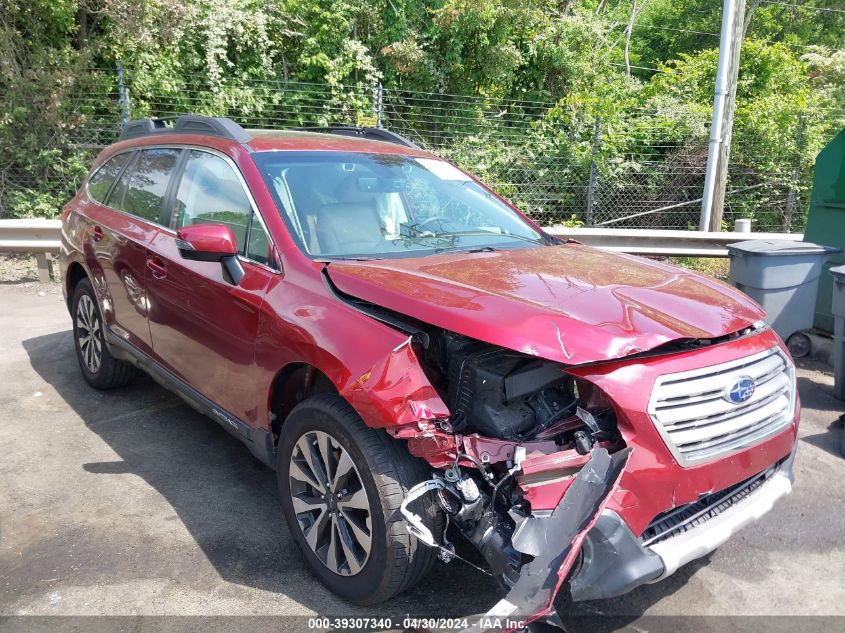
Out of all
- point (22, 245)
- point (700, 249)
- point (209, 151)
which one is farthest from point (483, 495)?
point (22, 245)

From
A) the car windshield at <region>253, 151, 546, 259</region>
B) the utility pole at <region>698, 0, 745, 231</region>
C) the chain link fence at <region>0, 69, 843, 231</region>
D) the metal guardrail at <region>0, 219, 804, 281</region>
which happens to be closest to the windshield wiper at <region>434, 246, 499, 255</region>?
the car windshield at <region>253, 151, 546, 259</region>

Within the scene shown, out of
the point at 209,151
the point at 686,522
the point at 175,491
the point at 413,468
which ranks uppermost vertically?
the point at 209,151

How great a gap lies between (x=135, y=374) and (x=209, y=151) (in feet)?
6.98

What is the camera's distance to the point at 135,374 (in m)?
5.13

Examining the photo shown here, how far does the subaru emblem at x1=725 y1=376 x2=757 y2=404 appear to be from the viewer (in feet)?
8.43

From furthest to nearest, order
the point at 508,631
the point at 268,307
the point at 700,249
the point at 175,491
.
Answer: the point at 700,249
the point at 175,491
the point at 268,307
the point at 508,631

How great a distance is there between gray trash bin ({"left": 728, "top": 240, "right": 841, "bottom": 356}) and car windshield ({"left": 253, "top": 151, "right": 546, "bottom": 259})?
2.74 m

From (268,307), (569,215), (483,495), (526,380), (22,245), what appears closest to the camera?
(483,495)

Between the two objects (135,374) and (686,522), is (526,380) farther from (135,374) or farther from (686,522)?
(135,374)

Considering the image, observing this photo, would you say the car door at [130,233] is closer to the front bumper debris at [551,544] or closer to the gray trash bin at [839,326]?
the front bumper debris at [551,544]

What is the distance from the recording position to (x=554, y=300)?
262 centimetres

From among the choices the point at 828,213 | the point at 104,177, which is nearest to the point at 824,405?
the point at 828,213

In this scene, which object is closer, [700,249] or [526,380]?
[526,380]

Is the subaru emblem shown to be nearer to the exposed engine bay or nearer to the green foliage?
the exposed engine bay
